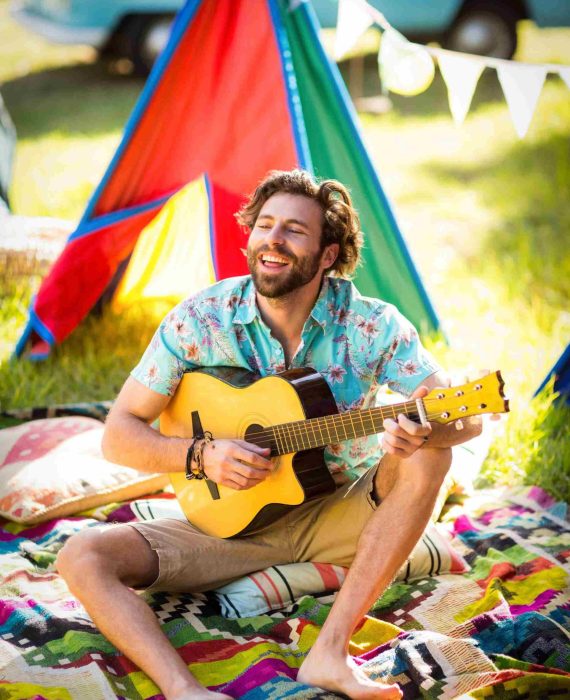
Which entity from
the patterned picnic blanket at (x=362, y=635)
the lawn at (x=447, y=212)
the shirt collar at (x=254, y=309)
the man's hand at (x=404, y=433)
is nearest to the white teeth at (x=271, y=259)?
the shirt collar at (x=254, y=309)

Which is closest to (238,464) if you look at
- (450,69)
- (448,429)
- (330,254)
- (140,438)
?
(140,438)

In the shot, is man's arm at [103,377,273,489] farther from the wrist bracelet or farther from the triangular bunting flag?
the triangular bunting flag

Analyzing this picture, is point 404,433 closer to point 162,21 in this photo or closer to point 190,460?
point 190,460

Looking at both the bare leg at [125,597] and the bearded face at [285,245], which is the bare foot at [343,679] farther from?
the bearded face at [285,245]

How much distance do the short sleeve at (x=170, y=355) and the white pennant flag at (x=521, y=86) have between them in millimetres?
1334

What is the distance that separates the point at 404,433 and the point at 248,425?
0.51m

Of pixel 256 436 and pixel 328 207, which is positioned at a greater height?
pixel 328 207

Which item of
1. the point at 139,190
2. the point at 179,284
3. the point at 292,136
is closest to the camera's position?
the point at 292,136

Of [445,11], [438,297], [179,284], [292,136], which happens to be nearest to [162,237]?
[179,284]

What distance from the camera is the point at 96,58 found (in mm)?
9438

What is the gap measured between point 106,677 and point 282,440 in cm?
72

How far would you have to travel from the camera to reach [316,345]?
2.71 meters

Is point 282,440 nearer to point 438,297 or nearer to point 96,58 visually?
point 438,297

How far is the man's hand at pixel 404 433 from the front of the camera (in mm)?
2248
